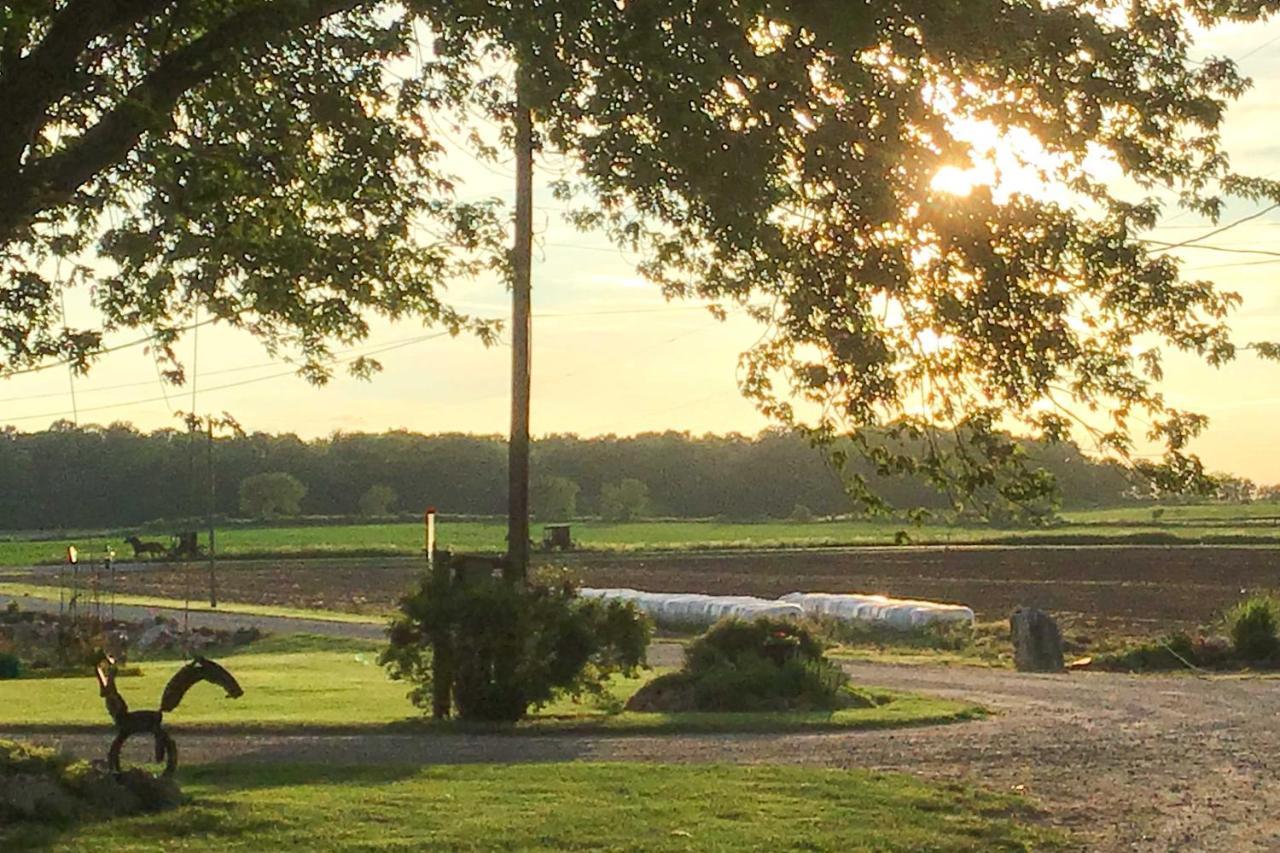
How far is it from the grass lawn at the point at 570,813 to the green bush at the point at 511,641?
4.84 m

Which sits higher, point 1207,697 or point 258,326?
point 258,326

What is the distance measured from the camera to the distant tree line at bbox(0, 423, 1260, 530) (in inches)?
4331

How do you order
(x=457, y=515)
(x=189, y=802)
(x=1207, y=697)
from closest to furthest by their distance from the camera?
(x=189, y=802), (x=1207, y=697), (x=457, y=515)

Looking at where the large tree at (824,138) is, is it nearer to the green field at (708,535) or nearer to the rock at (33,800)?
the rock at (33,800)

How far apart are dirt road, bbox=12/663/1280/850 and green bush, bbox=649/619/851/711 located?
236 cm

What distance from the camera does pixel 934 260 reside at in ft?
34.0

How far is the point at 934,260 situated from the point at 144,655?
3100 cm

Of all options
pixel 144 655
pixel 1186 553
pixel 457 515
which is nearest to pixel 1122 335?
pixel 144 655

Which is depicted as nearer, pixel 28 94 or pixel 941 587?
pixel 28 94

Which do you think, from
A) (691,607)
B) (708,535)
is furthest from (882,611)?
(708,535)

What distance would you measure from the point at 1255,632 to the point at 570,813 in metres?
23.8

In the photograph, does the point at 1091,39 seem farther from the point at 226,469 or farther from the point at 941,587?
the point at 226,469

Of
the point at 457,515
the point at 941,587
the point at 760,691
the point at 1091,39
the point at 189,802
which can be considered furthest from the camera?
the point at 457,515

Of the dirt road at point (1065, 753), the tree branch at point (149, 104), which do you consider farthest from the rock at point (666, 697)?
the tree branch at point (149, 104)
